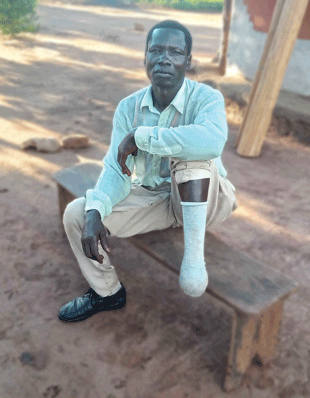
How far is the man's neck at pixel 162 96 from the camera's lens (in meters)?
2.01

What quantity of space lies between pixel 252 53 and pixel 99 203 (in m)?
4.89

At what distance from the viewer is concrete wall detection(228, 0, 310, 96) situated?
5172mm

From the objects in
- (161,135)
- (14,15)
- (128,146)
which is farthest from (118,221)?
(14,15)

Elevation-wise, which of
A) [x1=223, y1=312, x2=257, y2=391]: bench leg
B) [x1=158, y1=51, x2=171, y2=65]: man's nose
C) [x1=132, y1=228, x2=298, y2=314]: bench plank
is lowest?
[x1=223, y1=312, x2=257, y2=391]: bench leg

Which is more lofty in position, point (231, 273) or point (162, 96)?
point (162, 96)

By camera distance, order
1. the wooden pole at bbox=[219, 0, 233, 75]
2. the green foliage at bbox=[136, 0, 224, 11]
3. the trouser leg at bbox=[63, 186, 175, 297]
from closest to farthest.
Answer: the trouser leg at bbox=[63, 186, 175, 297] < the wooden pole at bbox=[219, 0, 233, 75] < the green foliage at bbox=[136, 0, 224, 11]

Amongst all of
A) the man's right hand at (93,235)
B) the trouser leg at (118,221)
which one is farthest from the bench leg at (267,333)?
the man's right hand at (93,235)

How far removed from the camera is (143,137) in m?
1.86

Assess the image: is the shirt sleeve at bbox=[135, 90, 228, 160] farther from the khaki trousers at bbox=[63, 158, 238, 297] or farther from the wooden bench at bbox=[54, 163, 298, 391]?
the wooden bench at bbox=[54, 163, 298, 391]

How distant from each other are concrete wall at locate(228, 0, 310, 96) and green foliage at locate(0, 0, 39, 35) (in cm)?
641

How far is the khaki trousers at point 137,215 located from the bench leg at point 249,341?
22.3 inches

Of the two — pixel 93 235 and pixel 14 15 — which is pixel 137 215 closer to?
pixel 93 235

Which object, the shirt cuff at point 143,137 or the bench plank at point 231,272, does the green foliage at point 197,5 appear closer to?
the bench plank at point 231,272

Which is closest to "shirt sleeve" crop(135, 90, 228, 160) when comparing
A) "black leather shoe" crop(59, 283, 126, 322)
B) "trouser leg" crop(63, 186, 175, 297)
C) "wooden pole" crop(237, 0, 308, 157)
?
"trouser leg" crop(63, 186, 175, 297)
